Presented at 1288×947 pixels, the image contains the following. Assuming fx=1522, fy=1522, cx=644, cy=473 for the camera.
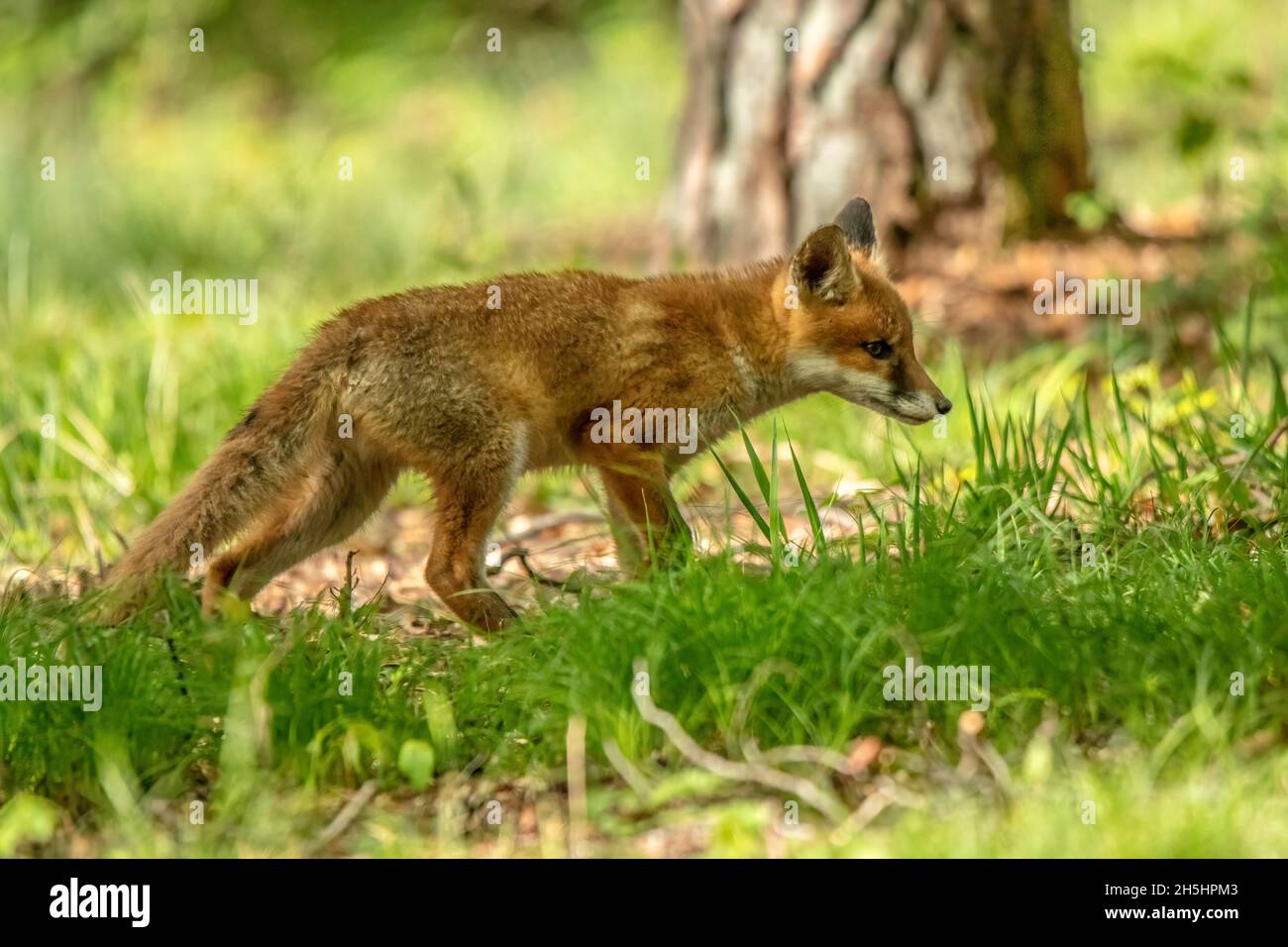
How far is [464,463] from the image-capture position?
201 inches

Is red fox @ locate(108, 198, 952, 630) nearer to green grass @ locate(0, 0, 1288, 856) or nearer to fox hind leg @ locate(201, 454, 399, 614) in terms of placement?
fox hind leg @ locate(201, 454, 399, 614)

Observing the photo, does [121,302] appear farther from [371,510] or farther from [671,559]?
[671,559]

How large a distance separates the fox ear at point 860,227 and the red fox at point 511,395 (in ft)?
0.58

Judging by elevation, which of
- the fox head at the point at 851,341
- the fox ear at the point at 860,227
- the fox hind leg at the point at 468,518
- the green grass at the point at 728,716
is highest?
the fox ear at the point at 860,227

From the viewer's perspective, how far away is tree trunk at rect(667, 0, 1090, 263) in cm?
764

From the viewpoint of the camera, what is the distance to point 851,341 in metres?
5.69

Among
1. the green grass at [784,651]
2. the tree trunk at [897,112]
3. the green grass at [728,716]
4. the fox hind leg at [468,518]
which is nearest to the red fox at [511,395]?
the fox hind leg at [468,518]

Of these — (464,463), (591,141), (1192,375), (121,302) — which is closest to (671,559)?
(464,463)

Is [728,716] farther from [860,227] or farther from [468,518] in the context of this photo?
[860,227]

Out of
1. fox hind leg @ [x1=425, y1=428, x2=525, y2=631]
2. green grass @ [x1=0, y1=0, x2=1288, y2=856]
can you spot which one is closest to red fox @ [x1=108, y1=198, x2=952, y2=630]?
Result: fox hind leg @ [x1=425, y1=428, x2=525, y2=631]

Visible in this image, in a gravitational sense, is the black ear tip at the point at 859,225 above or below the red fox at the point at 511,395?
above

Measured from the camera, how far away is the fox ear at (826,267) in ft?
18.0

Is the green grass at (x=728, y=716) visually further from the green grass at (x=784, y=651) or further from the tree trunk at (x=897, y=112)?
the tree trunk at (x=897, y=112)

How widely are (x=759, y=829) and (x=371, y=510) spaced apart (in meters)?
2.50
